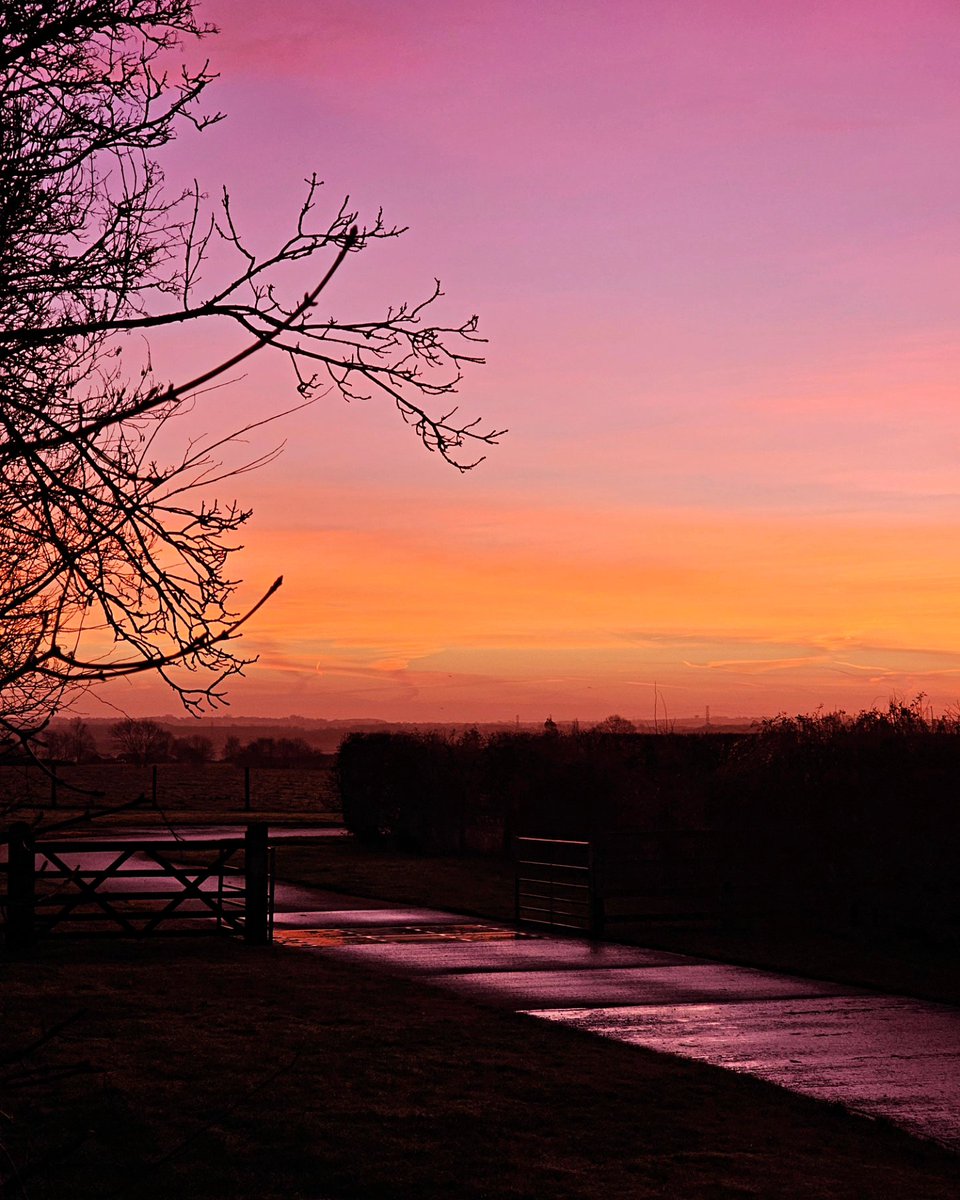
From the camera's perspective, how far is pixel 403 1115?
928 centimetres

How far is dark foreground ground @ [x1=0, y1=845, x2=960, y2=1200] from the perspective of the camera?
792 centimetres

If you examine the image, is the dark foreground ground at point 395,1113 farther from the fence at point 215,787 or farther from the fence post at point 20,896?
the fence at point 215,787

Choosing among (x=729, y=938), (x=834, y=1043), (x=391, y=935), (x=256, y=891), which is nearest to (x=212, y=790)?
(x=391, y=935)

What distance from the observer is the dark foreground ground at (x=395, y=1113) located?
7.92 m

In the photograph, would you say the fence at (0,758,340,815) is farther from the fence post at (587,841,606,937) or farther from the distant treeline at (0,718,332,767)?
the fence post at (587,841,606,937)

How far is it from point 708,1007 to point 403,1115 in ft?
16.2

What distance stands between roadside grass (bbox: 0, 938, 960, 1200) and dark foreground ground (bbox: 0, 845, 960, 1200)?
0.02 metres

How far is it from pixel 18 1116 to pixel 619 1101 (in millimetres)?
3869

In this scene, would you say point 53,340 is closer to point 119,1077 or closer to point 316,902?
point 119,1077

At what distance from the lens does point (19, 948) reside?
651 inches

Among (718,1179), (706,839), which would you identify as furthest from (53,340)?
(706,839)

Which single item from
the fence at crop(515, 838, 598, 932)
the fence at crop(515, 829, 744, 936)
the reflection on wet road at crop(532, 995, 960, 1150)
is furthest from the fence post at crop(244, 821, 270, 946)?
the reflection on wet road at crop(532, 995, 960, 1150)

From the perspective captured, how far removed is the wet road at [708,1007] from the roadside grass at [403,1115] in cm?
53

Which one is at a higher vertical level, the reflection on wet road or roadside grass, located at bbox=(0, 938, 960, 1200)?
roadside grass, located at bbox=(0, 938, 960, 1200)
